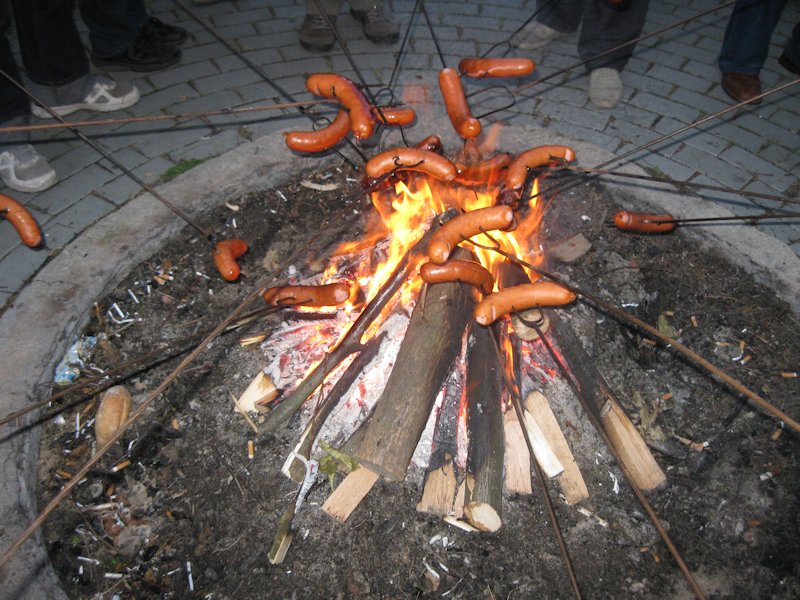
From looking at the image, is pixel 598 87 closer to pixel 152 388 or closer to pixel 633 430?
pixel 633 430

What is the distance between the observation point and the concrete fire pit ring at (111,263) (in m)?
2.66

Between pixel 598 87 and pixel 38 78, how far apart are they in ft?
16.8

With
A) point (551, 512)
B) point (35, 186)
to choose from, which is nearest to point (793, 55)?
point (551, 512)

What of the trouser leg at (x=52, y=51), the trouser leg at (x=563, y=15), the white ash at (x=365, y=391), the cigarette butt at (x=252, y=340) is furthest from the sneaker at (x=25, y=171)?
the trouser leg at (x=563, y=15)

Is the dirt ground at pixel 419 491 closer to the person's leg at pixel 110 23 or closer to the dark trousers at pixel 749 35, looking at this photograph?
the dark trousers at pixel 749 35

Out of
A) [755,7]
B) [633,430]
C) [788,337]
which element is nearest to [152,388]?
[633,430]

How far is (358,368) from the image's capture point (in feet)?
10.2

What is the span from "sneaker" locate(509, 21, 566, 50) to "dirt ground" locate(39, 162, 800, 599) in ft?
10.8

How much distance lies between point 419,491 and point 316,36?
184 inches

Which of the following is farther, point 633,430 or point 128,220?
point 128,220

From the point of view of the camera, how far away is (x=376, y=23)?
5.72 m

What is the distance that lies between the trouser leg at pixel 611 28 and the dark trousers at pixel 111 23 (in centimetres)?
441

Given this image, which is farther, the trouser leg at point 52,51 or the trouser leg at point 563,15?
the trouser leg at point 563,15

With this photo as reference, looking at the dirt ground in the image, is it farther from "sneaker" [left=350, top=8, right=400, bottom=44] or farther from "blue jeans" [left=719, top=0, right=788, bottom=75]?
"sneaker" [left=350, top=8, right=400, bottom=44]
